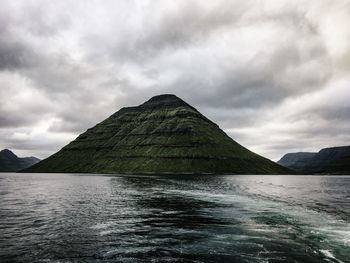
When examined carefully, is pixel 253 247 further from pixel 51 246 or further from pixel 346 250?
pixel 51 246

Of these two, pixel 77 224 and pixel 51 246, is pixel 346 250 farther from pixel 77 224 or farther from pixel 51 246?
pixel 77 224

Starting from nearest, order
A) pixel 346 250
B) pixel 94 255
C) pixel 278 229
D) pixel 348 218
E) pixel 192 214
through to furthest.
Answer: pixel 94 255
pixel 346 250
pixel 278 229
pixel 348 218
pixel 192 214

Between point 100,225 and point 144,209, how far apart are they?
1520 cm

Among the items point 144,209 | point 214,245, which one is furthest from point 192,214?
point 214,245

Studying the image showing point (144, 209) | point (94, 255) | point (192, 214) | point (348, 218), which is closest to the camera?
point (94, 255)

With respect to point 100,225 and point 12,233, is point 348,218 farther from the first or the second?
point 12,233

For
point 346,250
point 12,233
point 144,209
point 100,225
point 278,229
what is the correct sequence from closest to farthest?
point 346,250 < point 12,233 < point 278,229 < point 100,225 < point 144,209

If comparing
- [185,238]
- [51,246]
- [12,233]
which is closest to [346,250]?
[185,238]

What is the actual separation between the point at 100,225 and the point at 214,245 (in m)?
16.0

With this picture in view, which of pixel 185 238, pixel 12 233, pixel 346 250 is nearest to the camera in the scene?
pixel 346 250

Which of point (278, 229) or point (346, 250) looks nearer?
point (346, 250)

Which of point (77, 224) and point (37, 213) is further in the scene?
point (37, 213)

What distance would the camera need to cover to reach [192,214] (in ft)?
149

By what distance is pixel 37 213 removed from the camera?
46062 millimetres
